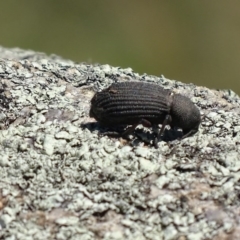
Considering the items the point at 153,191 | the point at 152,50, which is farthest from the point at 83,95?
the point at 152,50

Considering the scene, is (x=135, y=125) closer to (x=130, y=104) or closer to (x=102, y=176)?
(x=130, y=104)

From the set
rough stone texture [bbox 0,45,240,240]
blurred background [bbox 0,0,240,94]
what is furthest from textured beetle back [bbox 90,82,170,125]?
blurred background [bbox 0,0,240,94]

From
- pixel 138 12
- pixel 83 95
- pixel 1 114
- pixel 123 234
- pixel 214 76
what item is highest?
pixel 138 12

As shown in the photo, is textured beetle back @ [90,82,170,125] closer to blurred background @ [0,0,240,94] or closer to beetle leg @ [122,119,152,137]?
beetle leg @ [122,119,152,137]

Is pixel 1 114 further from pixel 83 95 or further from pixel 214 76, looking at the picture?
pixel 214 76

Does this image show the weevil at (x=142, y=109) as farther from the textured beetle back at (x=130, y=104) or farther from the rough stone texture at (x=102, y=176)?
the rough stone texture at (x=102, y=176)

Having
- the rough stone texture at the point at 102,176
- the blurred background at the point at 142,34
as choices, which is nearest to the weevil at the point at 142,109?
the rough stone texture at the point at 102,176

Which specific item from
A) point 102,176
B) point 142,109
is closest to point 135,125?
point 142,109
